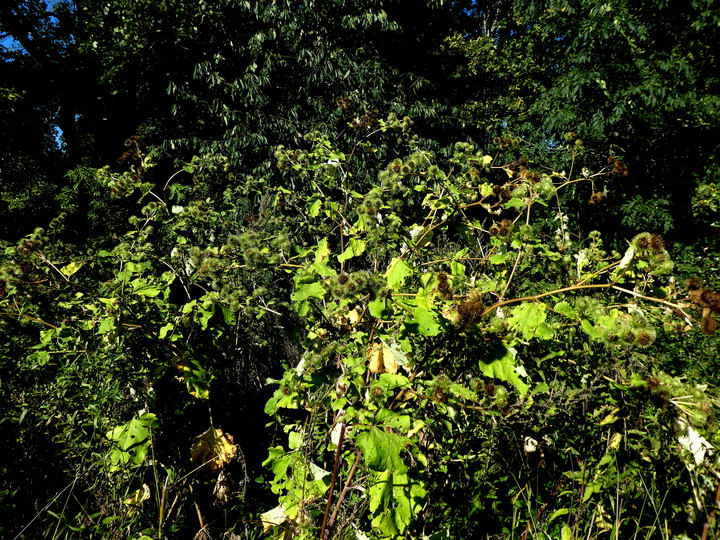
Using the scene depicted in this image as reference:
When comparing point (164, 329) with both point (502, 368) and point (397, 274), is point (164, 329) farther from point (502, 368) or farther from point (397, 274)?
point (502, 368)

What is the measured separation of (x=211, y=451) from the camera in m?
2.24

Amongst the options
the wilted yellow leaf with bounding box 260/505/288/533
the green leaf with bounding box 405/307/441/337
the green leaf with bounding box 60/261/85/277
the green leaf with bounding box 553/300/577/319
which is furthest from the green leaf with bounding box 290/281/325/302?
the green leaf with bounding box 60/261/85/277

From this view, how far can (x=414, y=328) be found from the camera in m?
1.28

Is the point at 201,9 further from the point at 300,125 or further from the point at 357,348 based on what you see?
the point at 357,348

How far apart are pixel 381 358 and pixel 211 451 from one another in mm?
1236

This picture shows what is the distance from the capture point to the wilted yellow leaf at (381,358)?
156 cm

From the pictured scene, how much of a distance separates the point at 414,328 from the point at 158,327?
151 centimetres

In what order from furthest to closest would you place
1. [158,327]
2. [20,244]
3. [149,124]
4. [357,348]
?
[149,124] < [158,327] < [20,244] < [357,348]

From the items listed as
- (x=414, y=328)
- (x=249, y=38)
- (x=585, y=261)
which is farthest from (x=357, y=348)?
(x=249, y=38)

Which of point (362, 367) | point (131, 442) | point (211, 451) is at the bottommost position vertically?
point (211, 451)

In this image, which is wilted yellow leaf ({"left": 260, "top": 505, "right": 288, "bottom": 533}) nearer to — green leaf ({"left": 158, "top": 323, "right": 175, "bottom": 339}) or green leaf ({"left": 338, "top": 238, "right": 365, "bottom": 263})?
green leaf ({"left": 158, "top": 323, "right": 175, "bottom": 339})

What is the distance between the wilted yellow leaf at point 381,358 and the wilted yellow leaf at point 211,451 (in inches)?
44.8

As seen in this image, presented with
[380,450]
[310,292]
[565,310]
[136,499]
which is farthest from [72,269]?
[565,310]

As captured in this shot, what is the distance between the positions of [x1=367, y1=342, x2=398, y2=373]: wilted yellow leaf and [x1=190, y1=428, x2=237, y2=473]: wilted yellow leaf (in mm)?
1139
